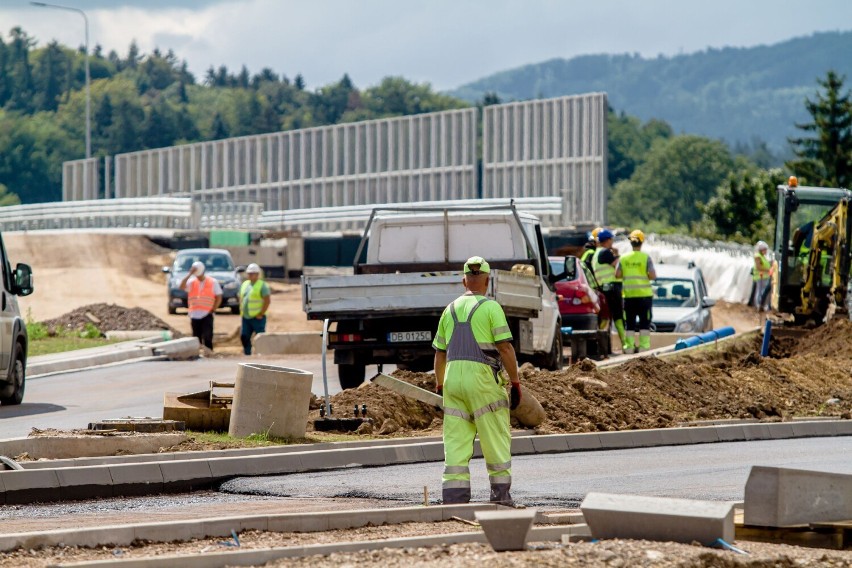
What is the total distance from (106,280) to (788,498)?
154 feet

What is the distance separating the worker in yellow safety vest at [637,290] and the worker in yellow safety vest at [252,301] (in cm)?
667

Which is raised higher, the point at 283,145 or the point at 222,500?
the point at 283,145

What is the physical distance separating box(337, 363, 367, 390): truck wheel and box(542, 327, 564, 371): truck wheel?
10.2 ft

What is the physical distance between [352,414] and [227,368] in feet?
32.4

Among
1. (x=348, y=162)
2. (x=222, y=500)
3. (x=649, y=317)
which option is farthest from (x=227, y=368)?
(x=348, y=162)

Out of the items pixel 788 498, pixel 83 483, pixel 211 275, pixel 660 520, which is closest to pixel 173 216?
pixel 211 275

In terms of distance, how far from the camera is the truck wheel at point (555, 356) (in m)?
22.2

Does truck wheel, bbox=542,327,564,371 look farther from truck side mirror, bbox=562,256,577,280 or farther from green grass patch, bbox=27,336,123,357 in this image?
green grass patch, bbox=27,336,123,357

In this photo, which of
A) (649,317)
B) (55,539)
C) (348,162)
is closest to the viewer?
(55,539)

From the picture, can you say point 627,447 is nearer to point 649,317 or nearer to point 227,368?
point 649,317

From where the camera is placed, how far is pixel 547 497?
1167 cm

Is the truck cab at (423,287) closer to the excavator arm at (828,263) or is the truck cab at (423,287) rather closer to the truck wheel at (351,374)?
the truck wheel at (351,374)

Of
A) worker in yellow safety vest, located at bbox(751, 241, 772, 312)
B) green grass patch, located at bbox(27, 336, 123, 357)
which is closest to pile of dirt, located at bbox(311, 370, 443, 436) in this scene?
green grass patch, located at bbox(27, 336, 123, 357)

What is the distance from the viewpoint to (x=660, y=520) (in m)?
8.41
